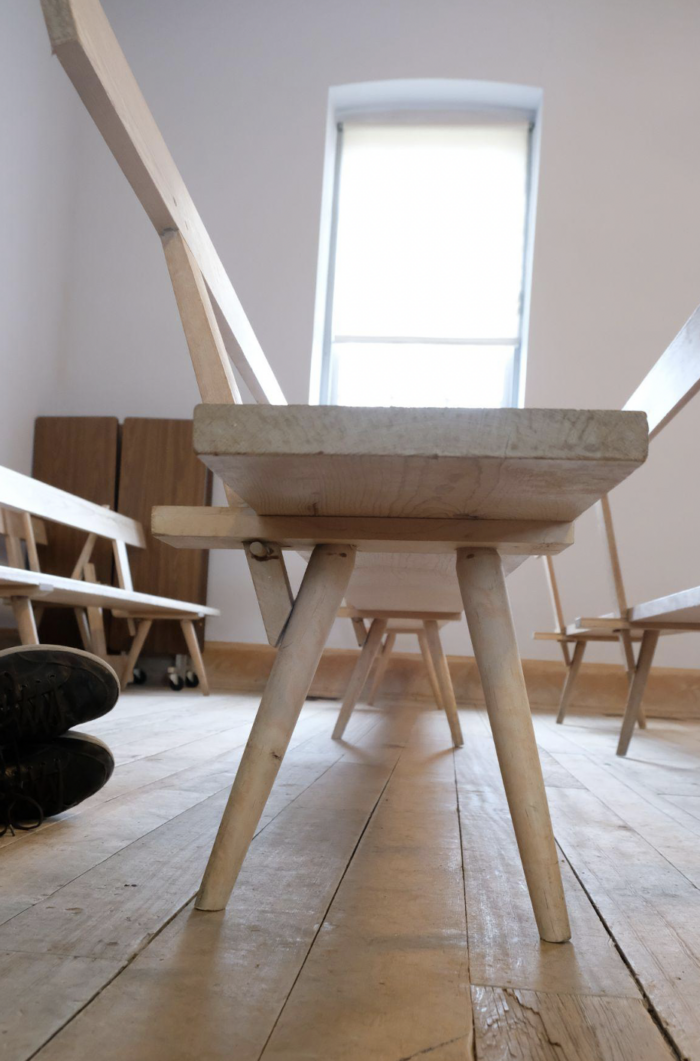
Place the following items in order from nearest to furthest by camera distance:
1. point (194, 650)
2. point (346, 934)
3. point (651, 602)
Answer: point (346, 934), point (651, 602), point (194, 650)

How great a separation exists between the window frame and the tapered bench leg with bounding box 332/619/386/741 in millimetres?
2463

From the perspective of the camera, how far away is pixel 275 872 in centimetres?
92

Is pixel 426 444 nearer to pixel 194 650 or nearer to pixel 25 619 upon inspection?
pixel 25 619

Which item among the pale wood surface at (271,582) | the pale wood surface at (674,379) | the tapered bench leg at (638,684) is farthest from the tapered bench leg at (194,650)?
the pale wood surface at (271,582)

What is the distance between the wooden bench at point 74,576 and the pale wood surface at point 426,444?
1.59 m

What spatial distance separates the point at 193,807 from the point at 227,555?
10.4 feet

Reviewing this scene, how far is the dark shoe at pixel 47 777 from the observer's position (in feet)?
3.49

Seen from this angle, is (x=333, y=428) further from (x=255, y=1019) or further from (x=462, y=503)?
(x=255, y=1019)

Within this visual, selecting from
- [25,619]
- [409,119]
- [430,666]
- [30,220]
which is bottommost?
[430,666]

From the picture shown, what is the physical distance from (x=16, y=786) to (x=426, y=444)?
0.73 metres

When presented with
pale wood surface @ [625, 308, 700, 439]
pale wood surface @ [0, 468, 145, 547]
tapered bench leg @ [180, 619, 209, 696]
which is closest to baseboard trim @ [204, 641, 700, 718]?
tapered bench leg @ [180, 619, 209, 696]

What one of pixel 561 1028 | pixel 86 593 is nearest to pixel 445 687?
pixel 86 593

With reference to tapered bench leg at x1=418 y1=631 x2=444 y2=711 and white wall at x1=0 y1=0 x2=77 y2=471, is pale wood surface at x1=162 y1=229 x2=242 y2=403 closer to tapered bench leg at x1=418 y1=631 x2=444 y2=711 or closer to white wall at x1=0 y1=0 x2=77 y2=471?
tapered bench leg at x1=418 y1=631 x2=444 y2=711

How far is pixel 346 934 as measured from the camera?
740 millimetres
